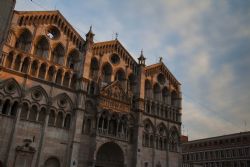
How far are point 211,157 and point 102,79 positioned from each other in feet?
162

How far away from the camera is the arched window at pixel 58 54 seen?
37.1 m

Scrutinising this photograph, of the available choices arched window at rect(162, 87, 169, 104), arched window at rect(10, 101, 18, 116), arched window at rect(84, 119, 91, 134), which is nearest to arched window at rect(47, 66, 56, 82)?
arched window at rect(10, 101, 18, 116)

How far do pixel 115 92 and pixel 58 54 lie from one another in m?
9.64

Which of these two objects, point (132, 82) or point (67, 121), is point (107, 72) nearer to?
point (132, 82)

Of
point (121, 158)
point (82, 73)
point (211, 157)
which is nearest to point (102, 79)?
point (82, 73)

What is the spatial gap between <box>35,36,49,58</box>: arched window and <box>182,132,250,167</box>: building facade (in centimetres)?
4678

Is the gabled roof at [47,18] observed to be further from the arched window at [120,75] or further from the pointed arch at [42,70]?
the arched window at [120,75]

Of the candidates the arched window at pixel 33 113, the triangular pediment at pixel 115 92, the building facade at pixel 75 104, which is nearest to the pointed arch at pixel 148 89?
the building facade at pixel 75 104

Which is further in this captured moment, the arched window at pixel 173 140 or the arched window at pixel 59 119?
the arched window at pixel 173 140

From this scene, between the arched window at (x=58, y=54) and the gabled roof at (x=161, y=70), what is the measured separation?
15.3 metres

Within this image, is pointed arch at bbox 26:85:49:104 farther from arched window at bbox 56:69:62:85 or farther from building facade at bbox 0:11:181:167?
arched window at bbox 56:69:62:85

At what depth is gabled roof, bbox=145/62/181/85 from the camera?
47088 millimetres

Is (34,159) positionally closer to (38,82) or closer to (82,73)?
(38,82)

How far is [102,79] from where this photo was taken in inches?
1613
